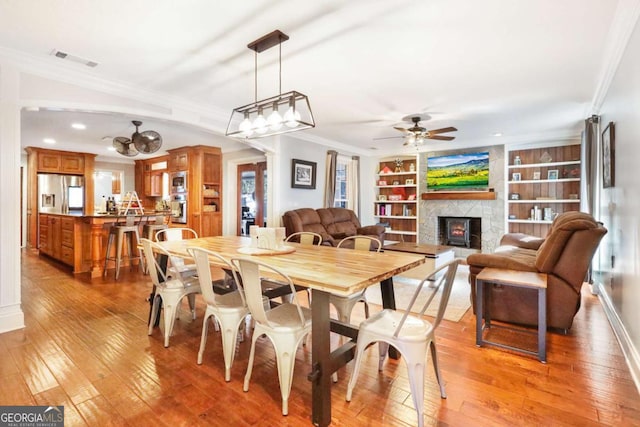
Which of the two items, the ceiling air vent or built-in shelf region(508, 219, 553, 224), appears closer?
the ceiling air vent

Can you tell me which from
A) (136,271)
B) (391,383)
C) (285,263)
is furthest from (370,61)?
(136,271)

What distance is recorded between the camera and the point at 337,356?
187 centimetres

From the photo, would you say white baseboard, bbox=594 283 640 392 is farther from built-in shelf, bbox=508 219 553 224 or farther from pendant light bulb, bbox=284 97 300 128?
pendant light bulb, bbox=284 97 300 128

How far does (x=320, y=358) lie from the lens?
5.77ft

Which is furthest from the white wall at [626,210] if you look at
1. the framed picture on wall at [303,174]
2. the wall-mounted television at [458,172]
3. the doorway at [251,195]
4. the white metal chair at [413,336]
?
the doorway at [251,195]

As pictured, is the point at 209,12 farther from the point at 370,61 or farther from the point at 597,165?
the point at 597,165

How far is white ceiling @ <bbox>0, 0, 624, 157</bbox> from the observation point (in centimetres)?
223

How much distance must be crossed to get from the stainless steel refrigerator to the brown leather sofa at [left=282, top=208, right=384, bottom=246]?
578 cm

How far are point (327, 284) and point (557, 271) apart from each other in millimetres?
2359

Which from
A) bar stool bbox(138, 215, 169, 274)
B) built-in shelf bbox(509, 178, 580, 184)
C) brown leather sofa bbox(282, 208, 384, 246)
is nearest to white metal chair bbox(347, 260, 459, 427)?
brown leather sofa bbox(282, 208, 384, 246)

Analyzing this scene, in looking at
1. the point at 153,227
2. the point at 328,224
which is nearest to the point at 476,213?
the point at 328,224

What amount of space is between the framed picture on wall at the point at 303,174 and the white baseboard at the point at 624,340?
15.0 ft

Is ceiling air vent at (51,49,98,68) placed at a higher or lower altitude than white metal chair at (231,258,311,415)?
higher

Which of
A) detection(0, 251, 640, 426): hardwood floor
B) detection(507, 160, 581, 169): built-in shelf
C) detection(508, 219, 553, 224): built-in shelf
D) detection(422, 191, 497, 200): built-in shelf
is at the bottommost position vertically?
detection(0, 251, 640, 426): hardwood floor
